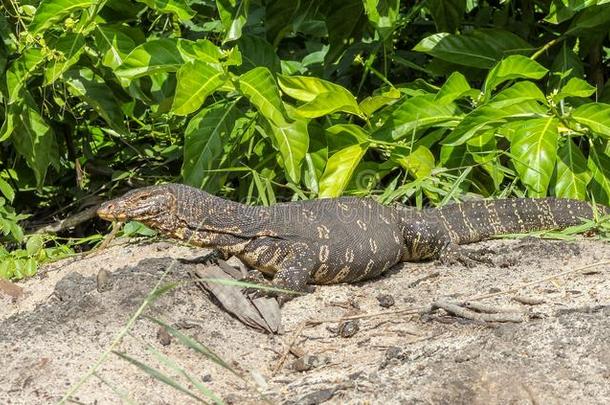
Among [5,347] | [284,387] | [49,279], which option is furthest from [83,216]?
[284,387]

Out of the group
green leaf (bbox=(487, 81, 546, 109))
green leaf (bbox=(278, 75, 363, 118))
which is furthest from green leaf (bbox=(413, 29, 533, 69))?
green leaf (bbox=(278, 75, 363, 118))

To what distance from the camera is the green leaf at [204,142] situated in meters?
7.08

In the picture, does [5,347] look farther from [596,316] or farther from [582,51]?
[582,51]

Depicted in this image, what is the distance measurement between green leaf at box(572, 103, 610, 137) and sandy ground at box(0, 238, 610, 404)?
0.80 meters

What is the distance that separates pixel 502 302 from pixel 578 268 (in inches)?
24.7

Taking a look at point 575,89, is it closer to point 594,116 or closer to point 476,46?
point 594,116

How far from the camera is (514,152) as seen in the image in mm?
6758

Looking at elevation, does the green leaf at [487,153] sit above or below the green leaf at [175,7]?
below

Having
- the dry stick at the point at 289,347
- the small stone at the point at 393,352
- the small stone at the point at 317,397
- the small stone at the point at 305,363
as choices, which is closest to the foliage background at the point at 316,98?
the dry stick at the point at 289,347

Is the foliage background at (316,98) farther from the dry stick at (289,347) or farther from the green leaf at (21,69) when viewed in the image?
the dry stick at (289,347)

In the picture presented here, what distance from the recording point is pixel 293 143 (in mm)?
6781

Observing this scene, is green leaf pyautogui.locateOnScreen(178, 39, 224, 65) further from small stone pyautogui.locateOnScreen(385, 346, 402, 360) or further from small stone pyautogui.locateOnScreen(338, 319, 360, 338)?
small stone pyautogui.locateOnScreen(385, 346, 402, 360)

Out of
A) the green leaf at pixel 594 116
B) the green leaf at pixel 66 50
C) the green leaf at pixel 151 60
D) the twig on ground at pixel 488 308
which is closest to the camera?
the twig on ground at pixel 488 308

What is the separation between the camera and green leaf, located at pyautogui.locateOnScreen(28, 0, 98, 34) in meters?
6.23
